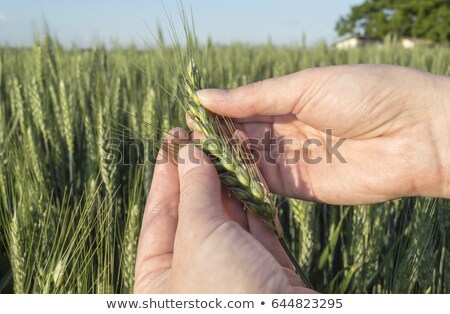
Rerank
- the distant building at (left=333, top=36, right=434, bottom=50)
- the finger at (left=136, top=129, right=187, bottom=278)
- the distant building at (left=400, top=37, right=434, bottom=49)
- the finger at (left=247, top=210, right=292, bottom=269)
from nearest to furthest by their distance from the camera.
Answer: the finger at (left=136, top=129, right=187, bottom=278), the finger at (left=247, top=210, right=292, bottom=269), the distant building at (left=333, top=36, right=434, bottom=50), the distant building at (left=400, top=37, right=434, bottom=49)

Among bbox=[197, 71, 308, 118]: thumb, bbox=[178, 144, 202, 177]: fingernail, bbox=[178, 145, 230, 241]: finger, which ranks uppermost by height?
bbox=[197, 71, 308, 118]: thumb

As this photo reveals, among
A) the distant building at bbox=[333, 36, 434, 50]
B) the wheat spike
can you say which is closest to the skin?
the wheat spike

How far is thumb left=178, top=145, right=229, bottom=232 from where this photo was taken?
3.04 feet

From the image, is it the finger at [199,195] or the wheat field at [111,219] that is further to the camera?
the wheat field at [111,219]

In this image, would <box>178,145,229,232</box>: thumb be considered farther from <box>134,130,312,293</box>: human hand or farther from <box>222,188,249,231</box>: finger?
<box>222,188,249,231</box>: finger

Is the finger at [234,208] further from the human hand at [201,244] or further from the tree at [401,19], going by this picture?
the tree at [401,19]

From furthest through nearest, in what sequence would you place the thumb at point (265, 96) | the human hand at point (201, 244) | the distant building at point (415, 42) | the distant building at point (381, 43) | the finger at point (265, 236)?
the distant building at point (415, 42) → the distant building at point (381, 43) → the thumb at point (265, 96) → the finger at point (265, 236) → the human hand at point (201, 244)

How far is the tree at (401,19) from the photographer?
78.3 feet

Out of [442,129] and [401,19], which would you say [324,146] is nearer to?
[442,129]

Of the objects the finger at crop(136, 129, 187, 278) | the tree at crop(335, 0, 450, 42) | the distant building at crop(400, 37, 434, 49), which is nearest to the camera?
the finger at crop(136, 129, 187, 278)

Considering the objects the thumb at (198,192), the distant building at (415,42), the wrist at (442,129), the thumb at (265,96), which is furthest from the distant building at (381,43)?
the thumb at (198,192)

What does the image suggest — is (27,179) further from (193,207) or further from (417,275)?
(417,275)

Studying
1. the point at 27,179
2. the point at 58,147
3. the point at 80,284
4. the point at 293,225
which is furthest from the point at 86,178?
the point at 293,225

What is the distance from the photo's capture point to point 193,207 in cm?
96
